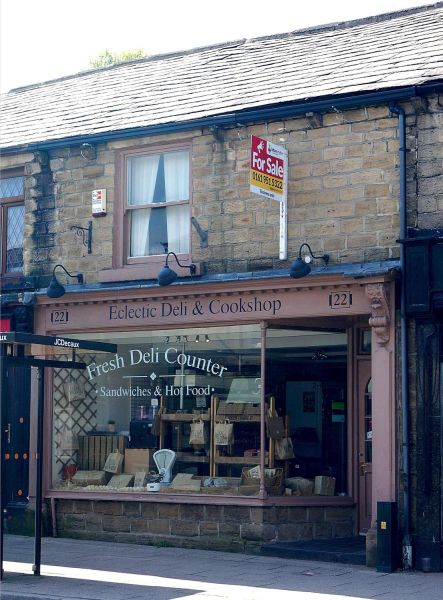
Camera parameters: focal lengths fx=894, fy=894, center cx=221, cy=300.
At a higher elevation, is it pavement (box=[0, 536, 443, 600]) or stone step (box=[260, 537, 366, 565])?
stone step (box=[260, 537, 366, 565])

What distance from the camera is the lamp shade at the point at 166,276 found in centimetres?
1188

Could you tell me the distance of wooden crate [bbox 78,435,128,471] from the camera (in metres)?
13.1

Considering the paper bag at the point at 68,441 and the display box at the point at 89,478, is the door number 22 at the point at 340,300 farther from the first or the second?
the paper bag at the point at 68,441

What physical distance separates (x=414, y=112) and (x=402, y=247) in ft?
5.56

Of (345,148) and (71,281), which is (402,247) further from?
(71,281)

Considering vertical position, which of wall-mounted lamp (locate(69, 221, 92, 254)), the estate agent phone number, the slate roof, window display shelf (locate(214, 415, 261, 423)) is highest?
the slate roof

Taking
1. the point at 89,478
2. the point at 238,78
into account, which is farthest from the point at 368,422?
the point at 238,78

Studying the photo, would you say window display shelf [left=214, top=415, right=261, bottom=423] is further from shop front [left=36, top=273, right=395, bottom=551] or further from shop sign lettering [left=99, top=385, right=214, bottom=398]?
shop sign lettering [left=99, top=385, right=214, bottom=398]

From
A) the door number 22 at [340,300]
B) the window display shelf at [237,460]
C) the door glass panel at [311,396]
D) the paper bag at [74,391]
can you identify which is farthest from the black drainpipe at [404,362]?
the paper bag at [74,391]

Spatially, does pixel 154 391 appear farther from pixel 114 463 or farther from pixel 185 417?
pixel 114 463

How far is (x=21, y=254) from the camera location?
14094mm

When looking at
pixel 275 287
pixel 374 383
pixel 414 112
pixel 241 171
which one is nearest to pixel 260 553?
pixel 374 383

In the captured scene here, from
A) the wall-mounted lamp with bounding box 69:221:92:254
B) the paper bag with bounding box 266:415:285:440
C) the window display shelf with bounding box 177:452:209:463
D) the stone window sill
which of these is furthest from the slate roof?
the stone window sill

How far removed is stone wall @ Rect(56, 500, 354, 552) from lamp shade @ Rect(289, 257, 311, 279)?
3018mm
